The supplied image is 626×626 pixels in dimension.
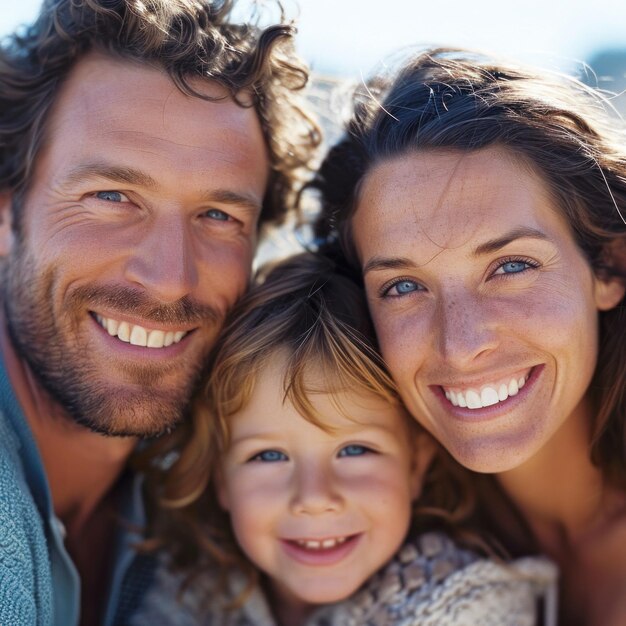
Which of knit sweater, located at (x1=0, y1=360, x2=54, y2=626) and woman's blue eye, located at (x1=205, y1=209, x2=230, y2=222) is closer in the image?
knit sweater, located at (x1=0, y1=360, x2=54, y2=626)

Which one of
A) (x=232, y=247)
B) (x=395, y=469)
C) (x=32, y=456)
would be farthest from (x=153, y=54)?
(x=395, y=469)

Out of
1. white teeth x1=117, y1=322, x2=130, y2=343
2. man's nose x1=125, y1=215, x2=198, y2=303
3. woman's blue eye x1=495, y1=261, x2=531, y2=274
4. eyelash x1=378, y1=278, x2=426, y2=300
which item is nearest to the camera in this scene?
woman's blue eye x1=495, y1=261, x2=531, y2=274

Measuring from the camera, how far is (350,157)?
2766mm

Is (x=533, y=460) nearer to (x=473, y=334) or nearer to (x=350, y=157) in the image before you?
(x=473, y=334)

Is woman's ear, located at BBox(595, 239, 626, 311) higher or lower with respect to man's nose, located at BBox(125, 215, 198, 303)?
higher

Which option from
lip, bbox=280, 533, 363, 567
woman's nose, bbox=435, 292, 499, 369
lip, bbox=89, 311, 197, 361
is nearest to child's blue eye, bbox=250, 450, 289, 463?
lip, bbox=280, 533, 363, 567

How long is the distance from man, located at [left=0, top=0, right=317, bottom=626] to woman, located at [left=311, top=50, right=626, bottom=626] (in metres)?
0.45

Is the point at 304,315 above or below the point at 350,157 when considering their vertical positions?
below

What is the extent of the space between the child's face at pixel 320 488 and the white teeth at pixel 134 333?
1.14 ft

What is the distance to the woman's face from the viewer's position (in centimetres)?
229

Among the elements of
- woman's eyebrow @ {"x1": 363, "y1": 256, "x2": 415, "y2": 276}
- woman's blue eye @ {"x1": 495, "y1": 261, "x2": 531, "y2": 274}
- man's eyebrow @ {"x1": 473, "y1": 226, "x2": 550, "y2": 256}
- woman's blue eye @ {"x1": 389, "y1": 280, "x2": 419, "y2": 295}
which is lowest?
woman's blue eye @ {"x1": 389, "y1": 280, "x2": 419, "y2": 295}

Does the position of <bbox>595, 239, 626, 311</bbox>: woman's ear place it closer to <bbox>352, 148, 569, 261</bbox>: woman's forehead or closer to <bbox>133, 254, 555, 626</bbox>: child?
<bbox>352, 148, 569, 261</bbox>: woman's forehead

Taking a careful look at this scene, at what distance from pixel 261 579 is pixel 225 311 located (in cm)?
95

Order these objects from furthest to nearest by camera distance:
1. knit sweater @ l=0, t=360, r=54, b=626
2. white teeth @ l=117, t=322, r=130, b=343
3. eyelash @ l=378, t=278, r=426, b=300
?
white teeth @ l=117, t=322, r=130, b=343 → eyelash @ l=378, t=278, r=426, b=300 → knit sweater @ l=0, t=360, r=54, b=626
